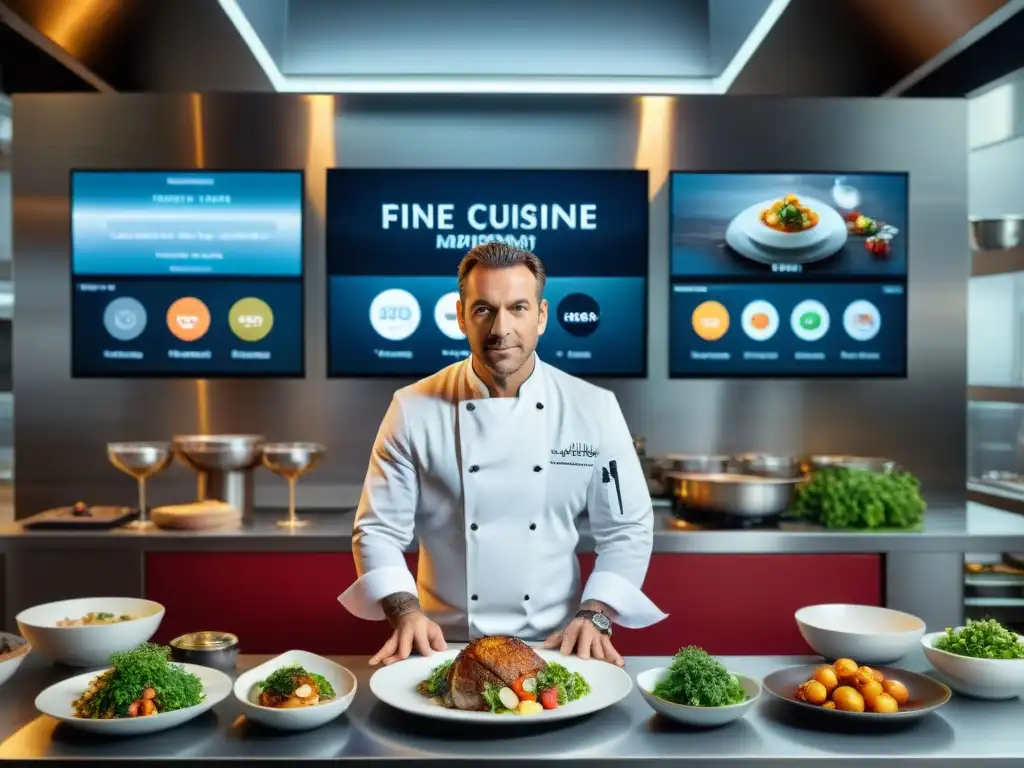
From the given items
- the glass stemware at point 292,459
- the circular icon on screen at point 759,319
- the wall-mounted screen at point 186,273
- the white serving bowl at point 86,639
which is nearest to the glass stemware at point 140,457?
the glass stemware at point 292,459

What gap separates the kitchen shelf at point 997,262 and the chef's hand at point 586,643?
115 inches

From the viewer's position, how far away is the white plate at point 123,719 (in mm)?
1559

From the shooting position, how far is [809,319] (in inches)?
162

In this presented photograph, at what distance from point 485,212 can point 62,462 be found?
6.93 feet

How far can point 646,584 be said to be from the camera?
3469 millimetres

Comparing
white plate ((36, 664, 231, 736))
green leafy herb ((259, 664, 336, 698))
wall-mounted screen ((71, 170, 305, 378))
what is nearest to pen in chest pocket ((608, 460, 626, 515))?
green leafy herb ((259, 664, 336, 698))

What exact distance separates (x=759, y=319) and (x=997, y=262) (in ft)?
3.47

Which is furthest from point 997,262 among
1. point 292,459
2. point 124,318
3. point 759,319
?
point 124,318

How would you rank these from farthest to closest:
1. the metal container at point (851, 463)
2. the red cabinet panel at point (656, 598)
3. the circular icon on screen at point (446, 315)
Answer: the circular icon on screen at point (446, 315)
the metal container at point (851, 463)
the red cabinet panel at point (656, 598)

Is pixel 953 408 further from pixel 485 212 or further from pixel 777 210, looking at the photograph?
pixel 485 212

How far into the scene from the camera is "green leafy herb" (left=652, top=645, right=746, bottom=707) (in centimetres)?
163

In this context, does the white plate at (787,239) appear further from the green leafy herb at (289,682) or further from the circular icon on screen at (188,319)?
the green leafy herb at (289,682)

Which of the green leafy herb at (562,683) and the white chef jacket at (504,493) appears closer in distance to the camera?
the green leafy herb at (562,683)

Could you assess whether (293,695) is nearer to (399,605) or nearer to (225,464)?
(399,605)
